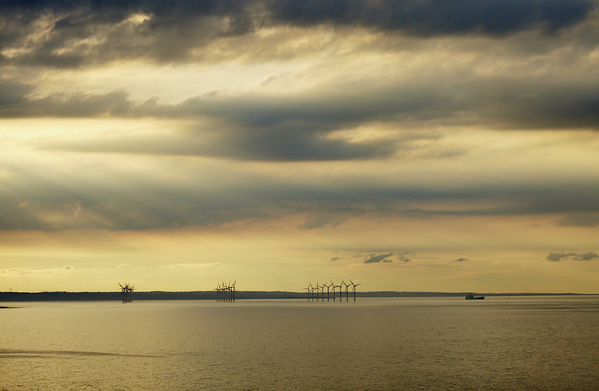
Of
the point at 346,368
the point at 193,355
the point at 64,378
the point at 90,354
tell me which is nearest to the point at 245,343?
the point at 193,355

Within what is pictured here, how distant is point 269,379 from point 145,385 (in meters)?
14.0

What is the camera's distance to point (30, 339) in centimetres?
13100

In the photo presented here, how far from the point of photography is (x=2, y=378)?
237 feet

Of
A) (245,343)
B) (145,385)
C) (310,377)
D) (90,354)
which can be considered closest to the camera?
(145,385)

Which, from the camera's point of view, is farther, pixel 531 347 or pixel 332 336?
pixel 332 336

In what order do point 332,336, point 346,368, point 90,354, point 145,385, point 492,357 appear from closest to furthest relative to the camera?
point 145,385 < point 346,368 < point 492,357 < point 90,354 < point 332,336

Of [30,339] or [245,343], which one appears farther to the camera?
[30,339]

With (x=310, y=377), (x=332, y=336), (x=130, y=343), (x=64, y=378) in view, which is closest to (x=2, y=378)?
(x=64, y=378)

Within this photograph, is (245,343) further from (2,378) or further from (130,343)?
(2,378)

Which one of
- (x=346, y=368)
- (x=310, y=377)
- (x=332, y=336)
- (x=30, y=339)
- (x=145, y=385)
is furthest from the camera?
(x=332, y=336)

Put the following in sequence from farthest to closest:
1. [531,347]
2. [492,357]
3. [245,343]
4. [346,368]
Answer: [245,343]
[531,347]
[492,357]
[346,368]

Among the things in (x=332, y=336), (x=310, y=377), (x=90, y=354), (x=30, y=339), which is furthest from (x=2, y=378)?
(x=332, y=336)

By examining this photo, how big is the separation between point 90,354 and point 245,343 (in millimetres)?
30694

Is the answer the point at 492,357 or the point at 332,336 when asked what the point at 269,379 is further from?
the point at 332,336
